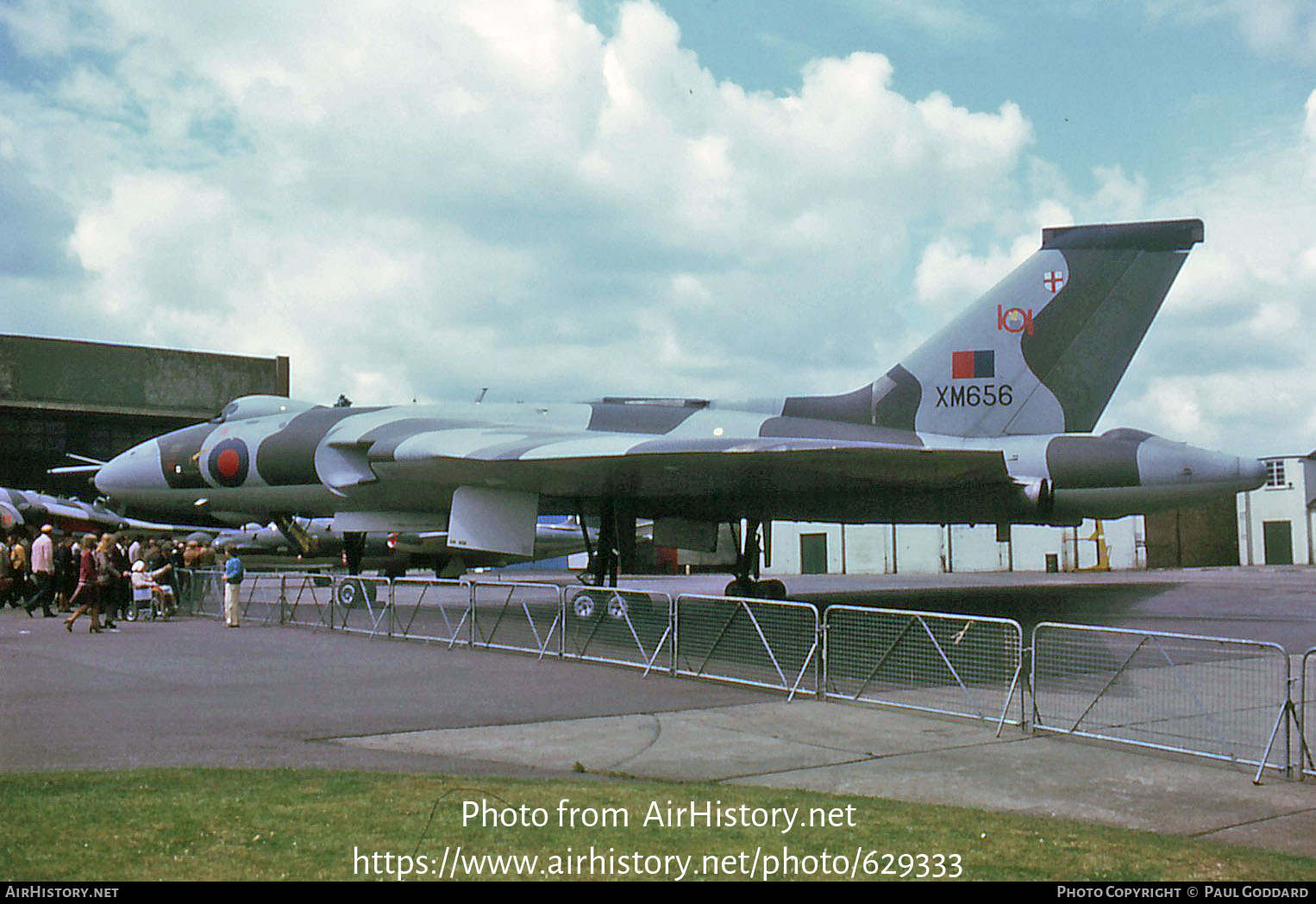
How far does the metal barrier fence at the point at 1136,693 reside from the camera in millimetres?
7363

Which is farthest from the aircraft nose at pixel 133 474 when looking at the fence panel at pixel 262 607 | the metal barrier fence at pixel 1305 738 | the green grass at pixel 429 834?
the metal barrier fence at pixel 1305 738

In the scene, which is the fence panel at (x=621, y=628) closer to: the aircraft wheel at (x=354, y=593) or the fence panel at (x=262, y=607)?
the aircraft wheel at (x=354, y=593)

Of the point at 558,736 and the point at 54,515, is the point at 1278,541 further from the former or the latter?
the point at 558,736

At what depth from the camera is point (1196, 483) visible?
14531mm

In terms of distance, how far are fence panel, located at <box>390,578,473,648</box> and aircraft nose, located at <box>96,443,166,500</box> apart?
7.19m

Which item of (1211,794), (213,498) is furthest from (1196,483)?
(213,498)

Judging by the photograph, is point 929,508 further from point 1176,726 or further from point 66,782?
point 66,782

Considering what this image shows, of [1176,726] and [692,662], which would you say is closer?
[1176,726]

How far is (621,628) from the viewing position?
11.1m

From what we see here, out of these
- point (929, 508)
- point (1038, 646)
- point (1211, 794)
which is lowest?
point (1211, 794)
